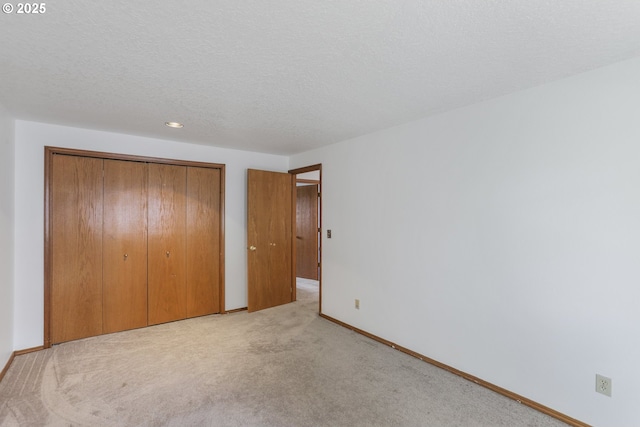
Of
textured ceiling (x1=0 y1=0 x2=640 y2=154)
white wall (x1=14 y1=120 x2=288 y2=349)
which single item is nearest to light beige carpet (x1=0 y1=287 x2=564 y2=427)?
white wall (x1=14 y1=120 x2=288 y2=349)

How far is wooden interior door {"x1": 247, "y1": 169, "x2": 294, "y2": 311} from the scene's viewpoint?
4.23 metres

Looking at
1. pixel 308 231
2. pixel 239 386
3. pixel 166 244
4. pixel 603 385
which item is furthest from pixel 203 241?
pixel 603 385

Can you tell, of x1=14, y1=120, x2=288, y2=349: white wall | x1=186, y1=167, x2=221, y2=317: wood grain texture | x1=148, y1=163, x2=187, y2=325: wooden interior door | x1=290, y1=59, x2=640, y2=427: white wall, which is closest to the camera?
x1=290, y1=59, x2=640, y2=427: white wall

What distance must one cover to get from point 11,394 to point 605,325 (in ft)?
13.8

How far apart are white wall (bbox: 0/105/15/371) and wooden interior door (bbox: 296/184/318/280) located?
4553 millimetres

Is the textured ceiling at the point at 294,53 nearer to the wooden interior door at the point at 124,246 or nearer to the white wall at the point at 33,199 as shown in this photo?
the white wall at the point at 33,199

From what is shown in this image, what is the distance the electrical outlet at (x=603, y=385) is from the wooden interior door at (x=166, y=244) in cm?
404

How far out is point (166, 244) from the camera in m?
3.74

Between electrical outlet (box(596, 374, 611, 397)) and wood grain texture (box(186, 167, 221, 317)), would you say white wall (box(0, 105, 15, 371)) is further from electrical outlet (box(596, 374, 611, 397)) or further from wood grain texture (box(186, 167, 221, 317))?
electrical outlet (box(596, 374, 611, 397))

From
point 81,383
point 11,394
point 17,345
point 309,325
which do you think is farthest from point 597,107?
point 17,345

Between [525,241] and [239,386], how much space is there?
2463 millimetres

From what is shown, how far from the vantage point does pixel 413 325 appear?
2.97 metres

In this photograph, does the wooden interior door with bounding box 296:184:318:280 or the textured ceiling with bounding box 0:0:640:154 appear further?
the wooden interior door with bounding box 296:184:318:280

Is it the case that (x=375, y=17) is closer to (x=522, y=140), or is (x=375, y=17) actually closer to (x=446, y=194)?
(x=522, y=140)
